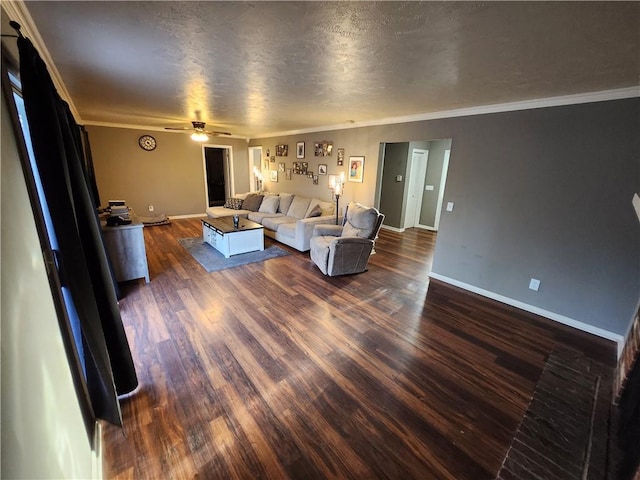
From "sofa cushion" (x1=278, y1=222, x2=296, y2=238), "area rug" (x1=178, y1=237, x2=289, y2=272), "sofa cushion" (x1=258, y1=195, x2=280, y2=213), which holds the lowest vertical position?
"area rug" (x1=178, y1=237, x2=289, y2=272)

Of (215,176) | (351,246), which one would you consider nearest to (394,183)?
(351,246)

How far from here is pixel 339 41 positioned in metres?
1.65

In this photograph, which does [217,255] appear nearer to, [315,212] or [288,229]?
[288,229]

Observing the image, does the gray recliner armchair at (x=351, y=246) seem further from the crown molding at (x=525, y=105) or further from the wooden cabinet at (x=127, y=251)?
the wooden cabinet at (x=127, y=251)

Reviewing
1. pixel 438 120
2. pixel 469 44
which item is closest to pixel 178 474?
pixel 469 44

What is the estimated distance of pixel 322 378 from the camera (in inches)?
78.4

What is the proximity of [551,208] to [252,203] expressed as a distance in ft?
17.5

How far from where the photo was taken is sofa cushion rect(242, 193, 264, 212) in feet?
20.4

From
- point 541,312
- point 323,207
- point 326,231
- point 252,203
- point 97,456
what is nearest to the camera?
point 97,456

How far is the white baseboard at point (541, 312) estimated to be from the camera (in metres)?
2.60

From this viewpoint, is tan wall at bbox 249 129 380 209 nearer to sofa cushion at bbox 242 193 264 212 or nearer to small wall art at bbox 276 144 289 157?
small wall art at bbox 276 144 289 157

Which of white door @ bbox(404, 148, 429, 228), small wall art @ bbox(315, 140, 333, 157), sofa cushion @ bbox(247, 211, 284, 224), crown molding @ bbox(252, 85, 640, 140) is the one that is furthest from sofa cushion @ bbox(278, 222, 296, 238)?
white door @ bbox(404, 148, 429, 228)

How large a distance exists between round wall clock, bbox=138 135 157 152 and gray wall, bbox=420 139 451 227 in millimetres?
6681

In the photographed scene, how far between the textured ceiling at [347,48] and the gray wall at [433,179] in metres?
3.47
